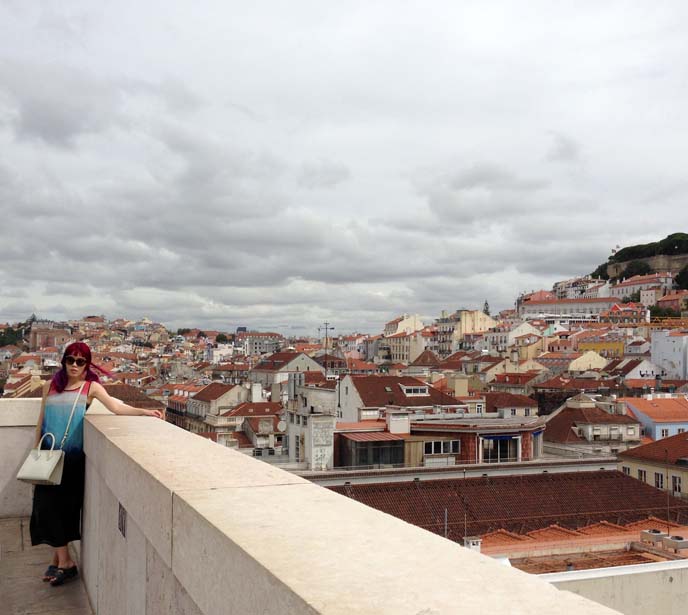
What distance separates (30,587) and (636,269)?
16356cm

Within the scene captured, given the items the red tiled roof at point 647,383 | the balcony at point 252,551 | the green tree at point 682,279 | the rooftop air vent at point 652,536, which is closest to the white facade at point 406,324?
the green tree at point 682,279

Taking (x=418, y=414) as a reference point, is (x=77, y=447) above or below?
above

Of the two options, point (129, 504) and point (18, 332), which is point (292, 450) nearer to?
point (129, 504)

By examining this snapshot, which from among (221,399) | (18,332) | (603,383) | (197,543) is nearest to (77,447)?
(197,543)

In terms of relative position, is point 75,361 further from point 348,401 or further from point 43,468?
point 348,401

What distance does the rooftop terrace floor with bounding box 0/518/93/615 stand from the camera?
3.94 metres

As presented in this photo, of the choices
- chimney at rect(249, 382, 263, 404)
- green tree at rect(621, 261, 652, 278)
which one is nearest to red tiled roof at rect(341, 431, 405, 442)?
chimney at rect(249, 382, 263, 404)

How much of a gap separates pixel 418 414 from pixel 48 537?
103ft

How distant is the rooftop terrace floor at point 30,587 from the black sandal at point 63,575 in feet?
0.10

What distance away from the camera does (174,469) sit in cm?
287

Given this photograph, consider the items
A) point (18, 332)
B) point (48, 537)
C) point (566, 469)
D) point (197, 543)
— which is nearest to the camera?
point (197, 543)

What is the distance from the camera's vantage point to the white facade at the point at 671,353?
257 ft

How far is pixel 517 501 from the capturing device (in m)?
25.8

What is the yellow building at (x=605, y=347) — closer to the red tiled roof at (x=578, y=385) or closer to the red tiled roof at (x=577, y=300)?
the red tiled roof at (x=578, y=385)
